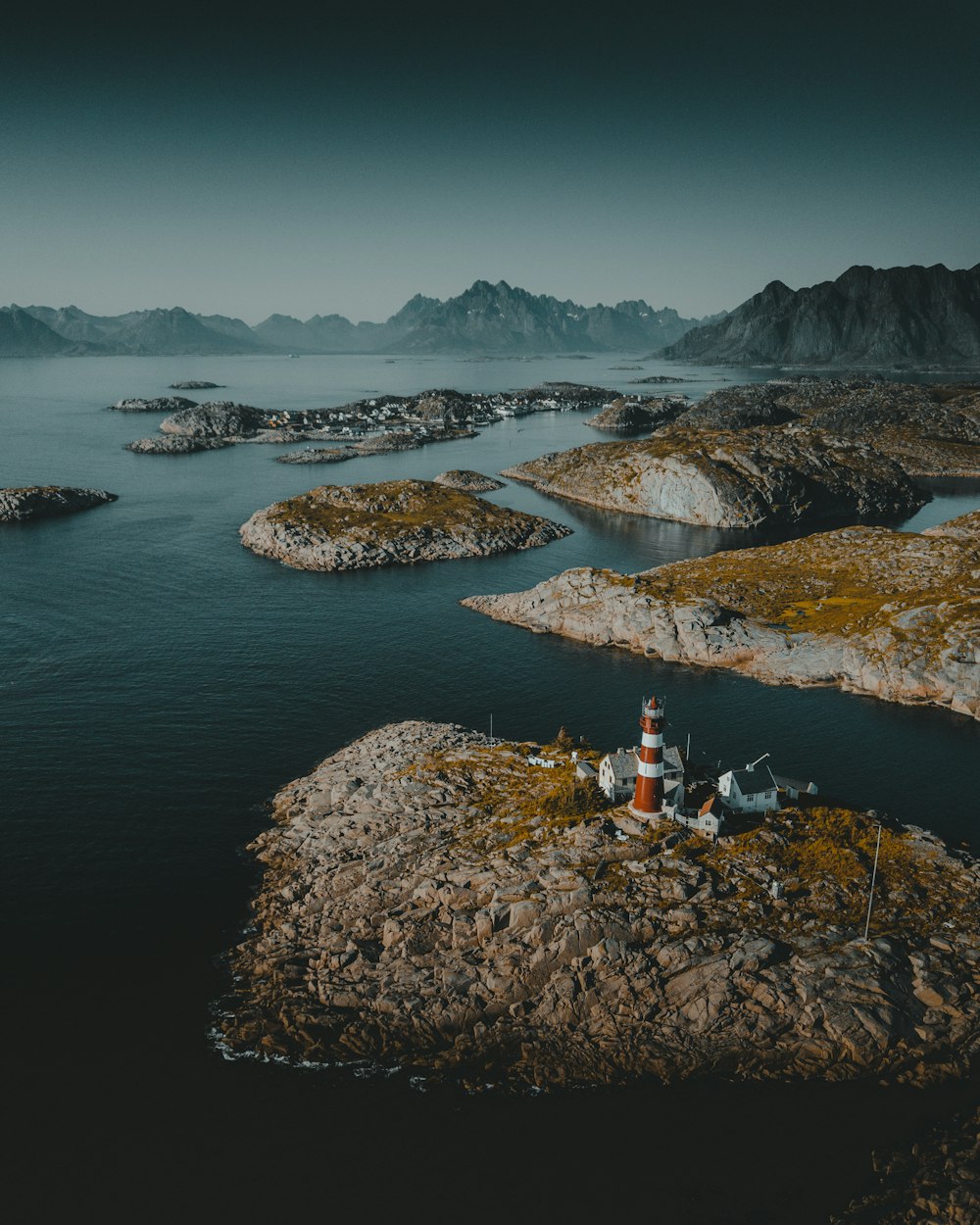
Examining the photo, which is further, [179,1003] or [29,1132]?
[179,1003]

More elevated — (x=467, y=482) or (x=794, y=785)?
(x=467, y=482)

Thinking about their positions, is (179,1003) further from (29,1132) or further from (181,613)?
(181,613)

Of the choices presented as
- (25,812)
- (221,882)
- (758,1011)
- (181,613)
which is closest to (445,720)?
(221,882)

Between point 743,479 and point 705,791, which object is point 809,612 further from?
point 743,479

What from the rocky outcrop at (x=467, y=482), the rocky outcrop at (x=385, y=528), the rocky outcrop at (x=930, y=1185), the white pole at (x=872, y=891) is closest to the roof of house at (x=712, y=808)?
the white pole at (x=872, y=891)

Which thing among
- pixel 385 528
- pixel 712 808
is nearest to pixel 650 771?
pixel 712 808

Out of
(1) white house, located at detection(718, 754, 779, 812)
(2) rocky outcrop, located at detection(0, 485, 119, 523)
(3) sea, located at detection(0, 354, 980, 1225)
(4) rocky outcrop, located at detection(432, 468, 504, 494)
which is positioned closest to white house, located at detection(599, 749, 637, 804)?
(1) white house, located at detection(718, 754, 779, 812)
